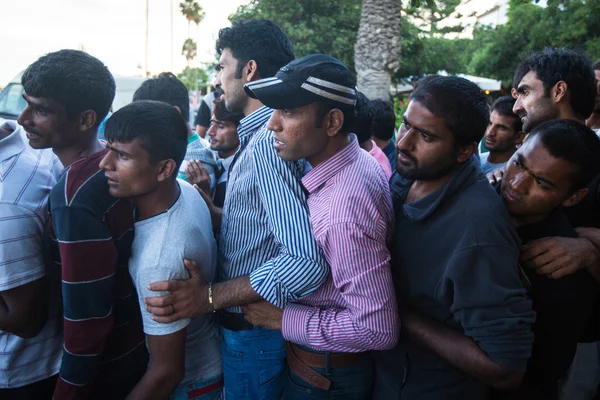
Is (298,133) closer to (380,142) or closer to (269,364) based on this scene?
(269,364)

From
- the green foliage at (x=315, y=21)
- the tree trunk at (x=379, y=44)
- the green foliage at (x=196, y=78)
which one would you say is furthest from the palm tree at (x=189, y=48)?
the tree trunk at (x=379, y=44)

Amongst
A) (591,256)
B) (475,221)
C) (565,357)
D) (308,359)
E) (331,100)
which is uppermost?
(331,100)

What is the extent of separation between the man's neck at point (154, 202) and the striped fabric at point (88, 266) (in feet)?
0.15

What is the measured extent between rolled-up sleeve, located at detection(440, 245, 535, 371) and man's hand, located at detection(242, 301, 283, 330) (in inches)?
31.7

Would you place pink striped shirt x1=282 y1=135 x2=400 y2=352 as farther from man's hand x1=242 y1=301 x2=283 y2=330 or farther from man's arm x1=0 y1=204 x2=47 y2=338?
man's arm x1=0 y1=204 x2=47 y2=338

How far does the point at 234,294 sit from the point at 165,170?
641 mm

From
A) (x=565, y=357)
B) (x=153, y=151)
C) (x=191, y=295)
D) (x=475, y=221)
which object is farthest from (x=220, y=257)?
(x=565, y=357)

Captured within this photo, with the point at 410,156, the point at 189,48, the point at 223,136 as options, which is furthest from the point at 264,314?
the point at 189,48

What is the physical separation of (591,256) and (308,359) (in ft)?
4.15

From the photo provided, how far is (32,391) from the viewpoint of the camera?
202cm

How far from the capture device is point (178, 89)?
4.39 metres

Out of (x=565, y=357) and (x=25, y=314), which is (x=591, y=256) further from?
(x=25, y=314)

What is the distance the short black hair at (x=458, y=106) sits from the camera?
1.71 meters

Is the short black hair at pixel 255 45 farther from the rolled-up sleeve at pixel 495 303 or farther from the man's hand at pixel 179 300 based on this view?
the rolled-up sleeve at pixel 495 303
